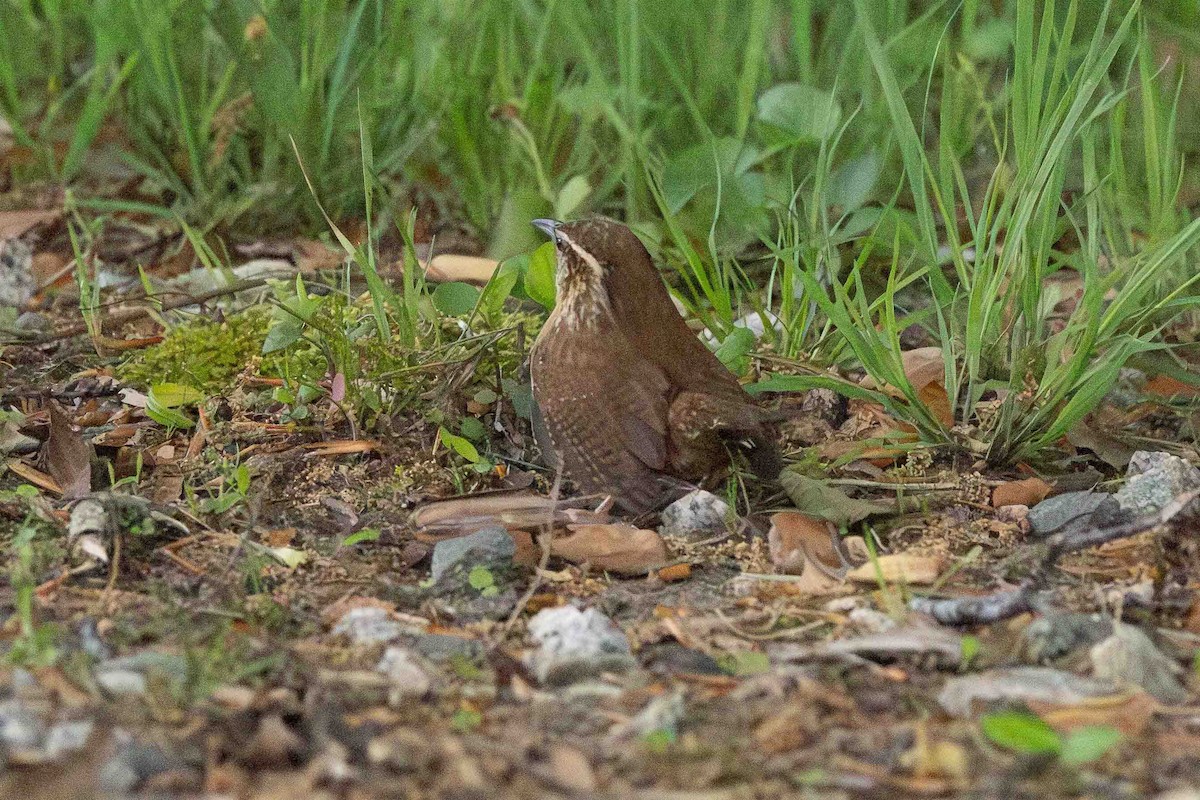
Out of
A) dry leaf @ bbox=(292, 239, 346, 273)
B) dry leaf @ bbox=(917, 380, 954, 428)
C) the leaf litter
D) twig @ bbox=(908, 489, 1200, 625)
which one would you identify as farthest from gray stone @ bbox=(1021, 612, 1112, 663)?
dry leaf @ bbox=(292, 239, 346, 273)

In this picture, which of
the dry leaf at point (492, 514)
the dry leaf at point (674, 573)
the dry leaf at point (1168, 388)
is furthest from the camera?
the dry leaf at point (1168, 388)

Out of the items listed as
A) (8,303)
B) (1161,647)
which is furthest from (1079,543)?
(8,303)

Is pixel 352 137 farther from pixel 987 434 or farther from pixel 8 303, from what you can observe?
pixel 987 434

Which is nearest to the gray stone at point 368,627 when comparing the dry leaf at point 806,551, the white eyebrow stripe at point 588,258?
the dry leaf at point 806,551

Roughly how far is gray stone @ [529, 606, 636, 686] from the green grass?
1359mm

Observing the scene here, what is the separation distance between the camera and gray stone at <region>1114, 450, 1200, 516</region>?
3.53 meters

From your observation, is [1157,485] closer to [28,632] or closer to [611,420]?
[611,420]

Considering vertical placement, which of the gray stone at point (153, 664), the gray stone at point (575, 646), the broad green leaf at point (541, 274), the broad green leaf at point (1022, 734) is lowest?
the gray stone at point (575, 646)

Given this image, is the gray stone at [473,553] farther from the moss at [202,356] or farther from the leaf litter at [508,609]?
the moss at [202,356]

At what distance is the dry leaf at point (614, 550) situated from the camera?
11.0 feet

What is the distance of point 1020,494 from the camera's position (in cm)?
366

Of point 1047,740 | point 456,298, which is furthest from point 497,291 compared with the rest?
point 1047,740

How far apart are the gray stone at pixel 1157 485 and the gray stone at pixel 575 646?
1.42 meters

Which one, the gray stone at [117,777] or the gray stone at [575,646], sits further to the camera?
the gray stone at [575,646]
